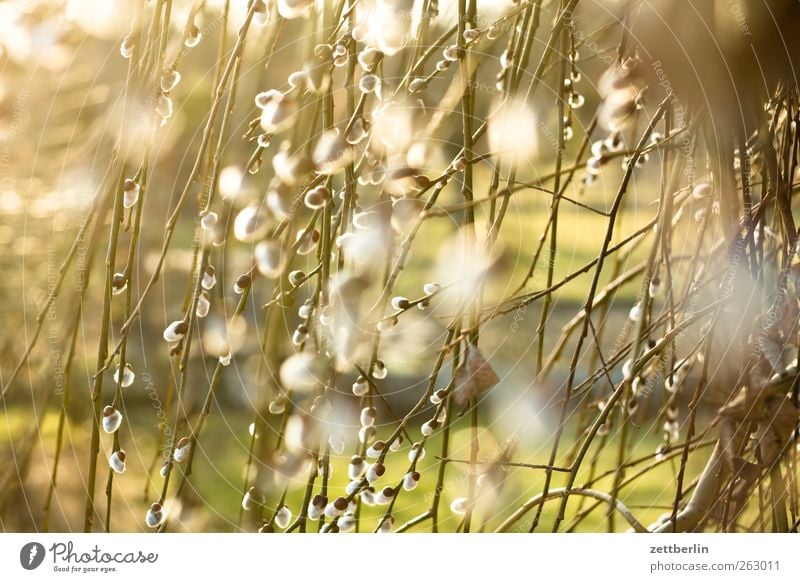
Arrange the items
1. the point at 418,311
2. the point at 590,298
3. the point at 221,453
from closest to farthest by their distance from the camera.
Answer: the point at 590,298 → the point at 418,311 → the point at 221,453

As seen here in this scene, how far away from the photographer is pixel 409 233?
431mm

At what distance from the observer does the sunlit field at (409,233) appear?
1.35ft

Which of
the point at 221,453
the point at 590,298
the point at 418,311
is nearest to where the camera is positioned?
the point at 590,298

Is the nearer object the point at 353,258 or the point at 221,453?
the point at 353,258

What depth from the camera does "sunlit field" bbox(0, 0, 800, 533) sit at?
0.41 meters

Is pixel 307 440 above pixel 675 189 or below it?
below

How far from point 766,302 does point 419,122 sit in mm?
264

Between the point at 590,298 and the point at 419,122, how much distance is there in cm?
16

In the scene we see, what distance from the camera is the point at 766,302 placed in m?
0.48

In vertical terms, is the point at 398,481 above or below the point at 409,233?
below
